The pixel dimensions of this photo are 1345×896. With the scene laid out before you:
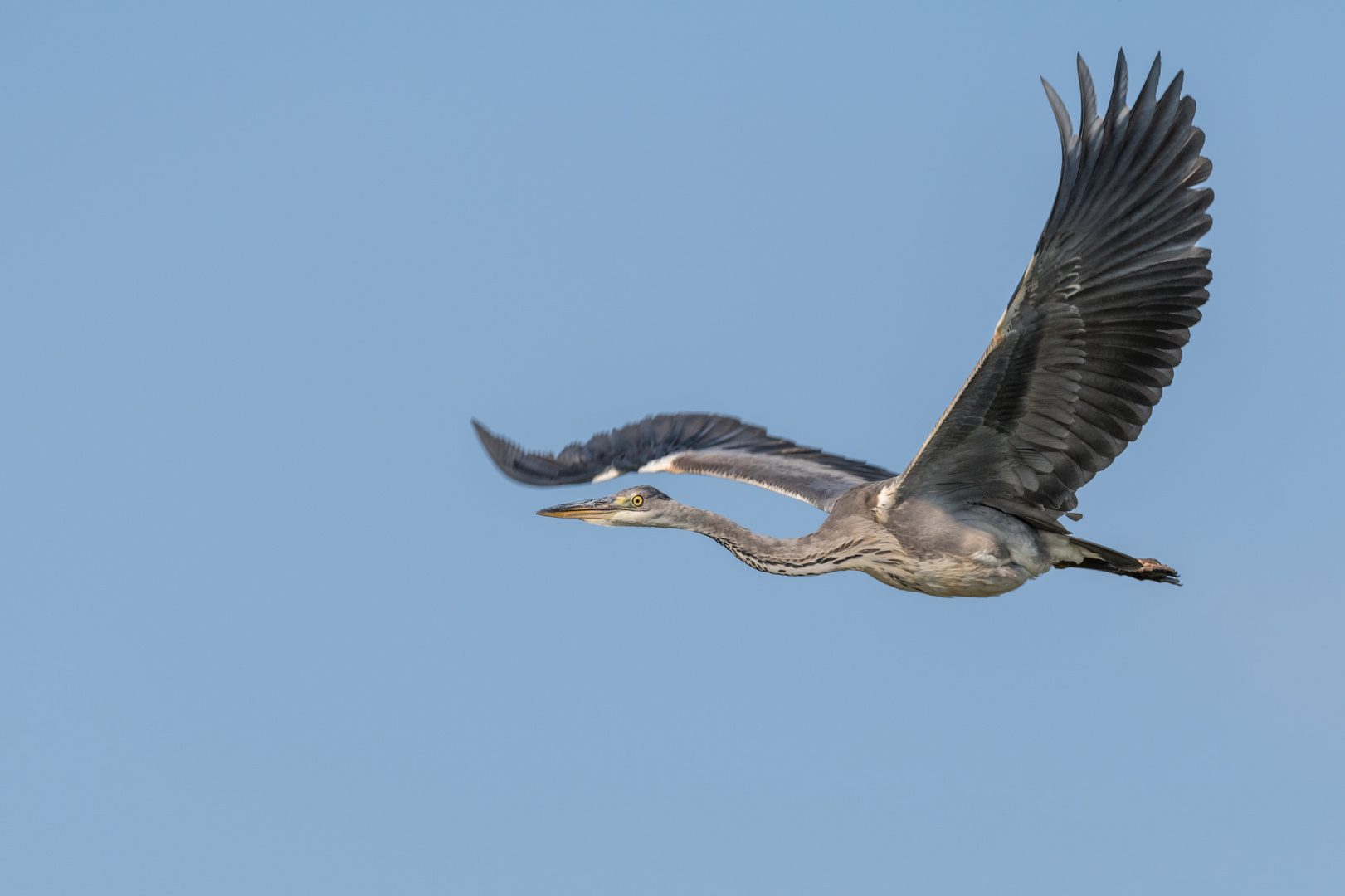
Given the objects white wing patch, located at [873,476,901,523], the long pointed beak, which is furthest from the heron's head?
white wing patch, located at [873,476,901,523]

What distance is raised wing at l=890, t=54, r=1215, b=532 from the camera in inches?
301

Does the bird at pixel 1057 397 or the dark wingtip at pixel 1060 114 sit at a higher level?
the dark wingtip at pixel 1060 114

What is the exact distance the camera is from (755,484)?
1179 centimetres

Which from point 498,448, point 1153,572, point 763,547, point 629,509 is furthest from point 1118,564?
point 498,448

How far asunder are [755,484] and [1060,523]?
3.31 metres

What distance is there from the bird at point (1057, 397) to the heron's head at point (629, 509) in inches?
0.5

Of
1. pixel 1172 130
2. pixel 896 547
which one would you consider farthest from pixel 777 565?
pixel 1172 130

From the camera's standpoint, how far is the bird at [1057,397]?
25.2 ft

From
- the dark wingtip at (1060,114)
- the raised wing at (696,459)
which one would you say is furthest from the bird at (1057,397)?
the raised wing at (696,459)

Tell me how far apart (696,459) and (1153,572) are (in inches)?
164

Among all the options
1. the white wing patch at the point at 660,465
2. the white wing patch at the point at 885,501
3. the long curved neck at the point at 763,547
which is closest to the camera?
the white wing patch at the point at 885,501

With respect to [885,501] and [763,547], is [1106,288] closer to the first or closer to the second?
[885,501]

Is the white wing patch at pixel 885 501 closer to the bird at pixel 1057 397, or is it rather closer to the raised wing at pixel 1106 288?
the bird at pixel 1057 397

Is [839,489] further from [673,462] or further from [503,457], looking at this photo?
[503,457]
